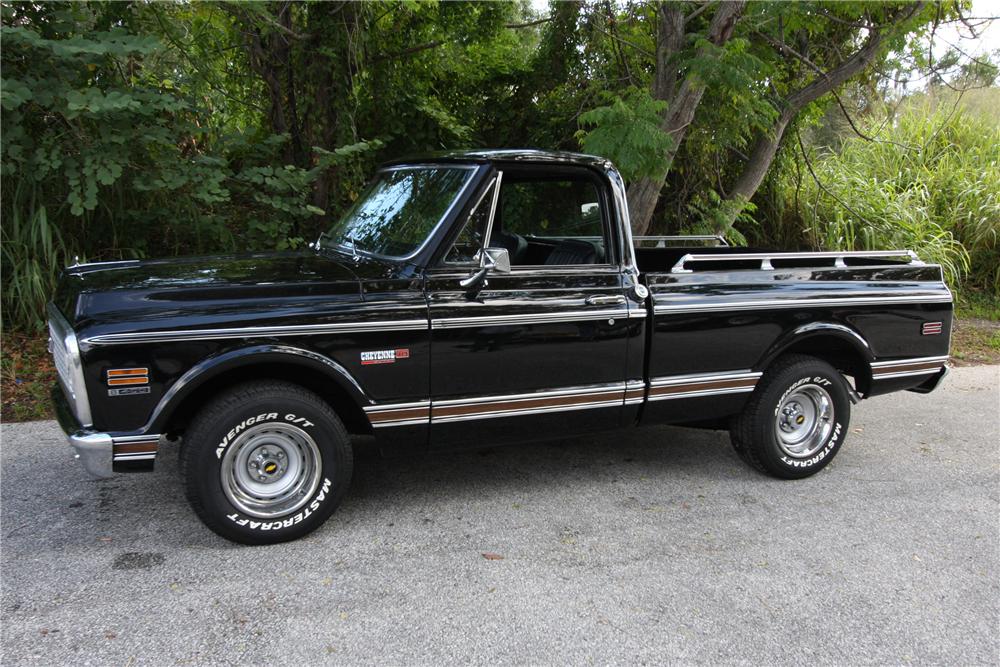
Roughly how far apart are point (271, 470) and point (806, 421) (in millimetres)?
3330

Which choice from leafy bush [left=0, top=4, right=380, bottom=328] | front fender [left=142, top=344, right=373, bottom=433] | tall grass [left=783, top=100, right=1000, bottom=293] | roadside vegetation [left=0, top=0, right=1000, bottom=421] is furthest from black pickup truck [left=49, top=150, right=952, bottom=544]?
tall grass [left=783, top=100, right=1000, bottom=293]

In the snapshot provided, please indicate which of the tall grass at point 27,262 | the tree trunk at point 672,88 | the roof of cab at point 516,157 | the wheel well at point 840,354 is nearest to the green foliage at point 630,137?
the tree trunk at point 672,88

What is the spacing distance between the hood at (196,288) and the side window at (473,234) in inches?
18.8

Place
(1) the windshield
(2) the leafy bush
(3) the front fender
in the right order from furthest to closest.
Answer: (2) the leafy bush, (1) the windshield, (3) the front fender

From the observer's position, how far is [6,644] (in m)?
2.81

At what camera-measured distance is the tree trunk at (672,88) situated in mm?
6906

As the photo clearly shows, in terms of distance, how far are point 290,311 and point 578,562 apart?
1811 millimetres

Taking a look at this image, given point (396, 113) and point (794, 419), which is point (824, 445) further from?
point (396, 113)

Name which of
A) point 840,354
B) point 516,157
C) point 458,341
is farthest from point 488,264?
point 840,354

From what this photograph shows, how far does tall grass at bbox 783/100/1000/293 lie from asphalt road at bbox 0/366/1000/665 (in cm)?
602

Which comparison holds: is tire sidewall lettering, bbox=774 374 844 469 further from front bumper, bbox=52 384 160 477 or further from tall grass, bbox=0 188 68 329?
tall grass, bbox=0 188 68 329

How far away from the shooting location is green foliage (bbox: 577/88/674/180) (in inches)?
252

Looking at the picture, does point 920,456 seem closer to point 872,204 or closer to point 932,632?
point 932,632

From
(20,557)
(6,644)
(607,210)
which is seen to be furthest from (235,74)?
(6,644)
